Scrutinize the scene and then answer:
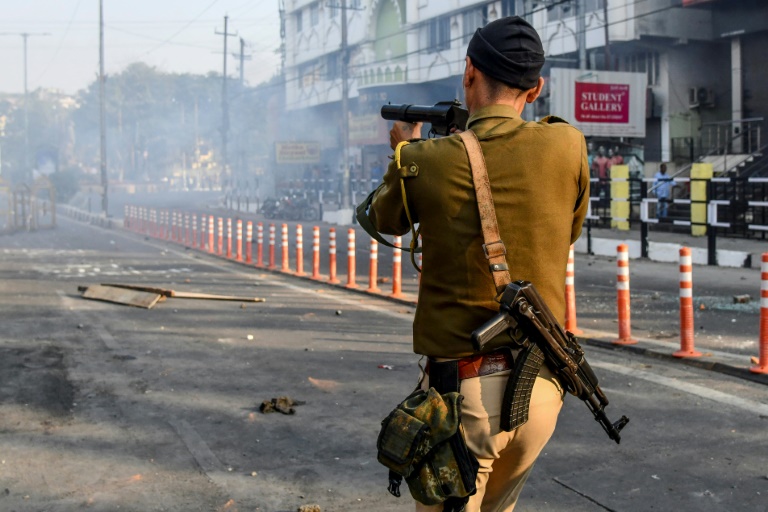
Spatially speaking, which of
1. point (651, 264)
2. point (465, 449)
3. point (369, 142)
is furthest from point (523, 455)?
point (369, 142)

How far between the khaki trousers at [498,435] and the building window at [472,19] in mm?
45879

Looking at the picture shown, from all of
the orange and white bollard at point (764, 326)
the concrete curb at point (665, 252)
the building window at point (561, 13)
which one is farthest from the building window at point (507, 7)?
the orange and white bollard at point (764, 326)

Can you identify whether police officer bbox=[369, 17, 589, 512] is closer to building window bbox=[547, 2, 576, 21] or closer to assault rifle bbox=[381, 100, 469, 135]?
assault rifle bbox=[381, 100, 469, 135]

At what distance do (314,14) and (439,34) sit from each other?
21995 mm

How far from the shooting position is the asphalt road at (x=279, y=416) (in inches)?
201

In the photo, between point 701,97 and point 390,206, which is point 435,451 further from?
point 701,97

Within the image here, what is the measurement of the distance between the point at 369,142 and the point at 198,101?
6198 cm

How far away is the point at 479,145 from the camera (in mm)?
2645

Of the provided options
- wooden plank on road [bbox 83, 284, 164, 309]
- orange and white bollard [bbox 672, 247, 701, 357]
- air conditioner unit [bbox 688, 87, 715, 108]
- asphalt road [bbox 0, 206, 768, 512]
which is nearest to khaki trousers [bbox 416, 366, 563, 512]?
asphalt road [bbox 0, 206, 768, 512]

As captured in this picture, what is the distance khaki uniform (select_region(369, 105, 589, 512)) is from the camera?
2.66 metres

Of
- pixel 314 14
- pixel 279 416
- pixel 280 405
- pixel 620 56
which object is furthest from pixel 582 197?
pixel 314 14

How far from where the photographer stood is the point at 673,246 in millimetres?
18328

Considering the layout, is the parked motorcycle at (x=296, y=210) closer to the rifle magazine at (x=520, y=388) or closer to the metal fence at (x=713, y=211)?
the metal fence at (x=713, y=211)

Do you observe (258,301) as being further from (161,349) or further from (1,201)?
(1,201)
